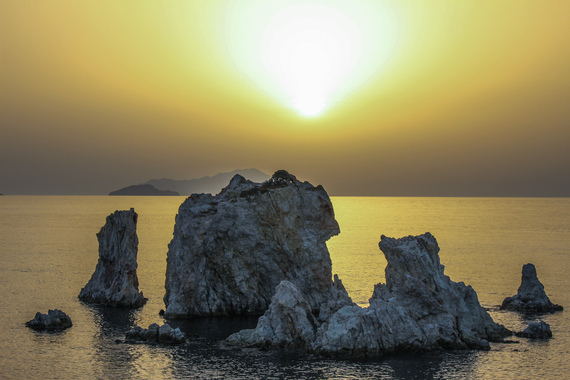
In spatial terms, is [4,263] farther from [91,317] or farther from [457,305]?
[457,305]

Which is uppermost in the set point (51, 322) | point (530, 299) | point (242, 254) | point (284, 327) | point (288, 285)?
point (242, 254)

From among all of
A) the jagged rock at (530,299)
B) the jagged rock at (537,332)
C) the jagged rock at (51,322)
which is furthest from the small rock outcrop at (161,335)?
the jagged rock at (530,299)

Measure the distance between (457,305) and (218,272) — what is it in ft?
86.5

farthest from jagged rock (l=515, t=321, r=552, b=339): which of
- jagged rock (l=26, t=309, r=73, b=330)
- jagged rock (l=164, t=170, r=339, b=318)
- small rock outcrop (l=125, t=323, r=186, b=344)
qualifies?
jagged rock (l=26, t=309, r=73, b=330)

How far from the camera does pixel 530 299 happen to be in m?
59.4

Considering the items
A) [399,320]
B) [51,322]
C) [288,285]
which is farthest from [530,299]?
[51,322]

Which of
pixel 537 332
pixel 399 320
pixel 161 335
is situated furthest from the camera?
pixel 537 332

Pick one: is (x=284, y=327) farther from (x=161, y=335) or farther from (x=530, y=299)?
Answer: (x=530, y=299)

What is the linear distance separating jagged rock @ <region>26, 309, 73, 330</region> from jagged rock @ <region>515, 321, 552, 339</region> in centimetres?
4308

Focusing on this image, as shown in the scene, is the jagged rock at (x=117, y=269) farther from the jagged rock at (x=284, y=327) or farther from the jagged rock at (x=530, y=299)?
the jagged rock at (x=530, y=299)

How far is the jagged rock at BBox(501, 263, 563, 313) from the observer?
5891cm

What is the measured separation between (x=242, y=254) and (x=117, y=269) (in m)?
15.4

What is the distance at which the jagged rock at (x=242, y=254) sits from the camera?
59000 mm

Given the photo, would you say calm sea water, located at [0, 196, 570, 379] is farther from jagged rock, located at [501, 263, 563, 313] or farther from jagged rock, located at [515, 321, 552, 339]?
jagged rock, located at [501, 263, 563, 313]
